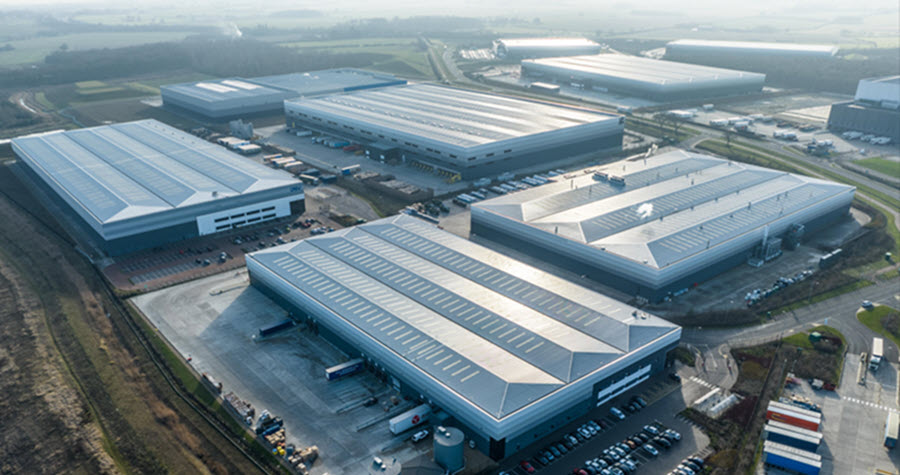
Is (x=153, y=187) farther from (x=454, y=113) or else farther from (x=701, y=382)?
(x=701, y=382)

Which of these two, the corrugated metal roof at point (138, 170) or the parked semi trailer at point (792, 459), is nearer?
the parked semi trailer at point (792, 459)

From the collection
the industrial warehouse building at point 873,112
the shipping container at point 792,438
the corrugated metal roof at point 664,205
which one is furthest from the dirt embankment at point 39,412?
the industrial warehouse building at point 873,112

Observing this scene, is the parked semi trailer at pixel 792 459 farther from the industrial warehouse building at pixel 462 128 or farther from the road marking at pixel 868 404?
the industrial warehouse building at pixel 462 128

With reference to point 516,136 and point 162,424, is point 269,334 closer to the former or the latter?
point 162,424

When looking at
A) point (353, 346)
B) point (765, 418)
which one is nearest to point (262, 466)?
point (353, 346)

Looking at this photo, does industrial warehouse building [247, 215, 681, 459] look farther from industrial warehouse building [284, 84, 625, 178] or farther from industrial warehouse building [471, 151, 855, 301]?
industrial warehouse building [284, 84, 625, 178]

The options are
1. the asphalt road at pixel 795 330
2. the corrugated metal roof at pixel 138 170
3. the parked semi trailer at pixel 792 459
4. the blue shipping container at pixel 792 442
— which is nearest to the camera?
the parked semi trailer at pixel 792 459

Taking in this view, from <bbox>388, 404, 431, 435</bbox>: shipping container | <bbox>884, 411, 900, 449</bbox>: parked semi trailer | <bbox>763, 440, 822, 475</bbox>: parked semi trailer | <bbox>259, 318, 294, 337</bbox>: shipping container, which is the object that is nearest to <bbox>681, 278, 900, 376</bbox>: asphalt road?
<bbox>763, 440, 822, 475</bbox>: parked semi trailer
